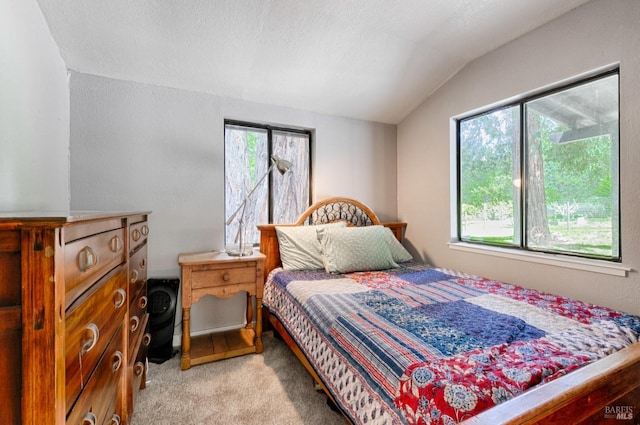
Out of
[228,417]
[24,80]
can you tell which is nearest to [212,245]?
[228,417]

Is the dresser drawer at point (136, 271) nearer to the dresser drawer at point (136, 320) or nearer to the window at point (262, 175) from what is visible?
the dresser drawer at point (136, 320)

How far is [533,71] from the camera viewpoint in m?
2.07

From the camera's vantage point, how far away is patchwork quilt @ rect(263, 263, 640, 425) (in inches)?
34.2

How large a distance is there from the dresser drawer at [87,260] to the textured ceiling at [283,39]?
1.51 m

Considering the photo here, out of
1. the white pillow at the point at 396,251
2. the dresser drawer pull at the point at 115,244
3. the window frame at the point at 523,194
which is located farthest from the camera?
the white pillow at the point at 396,251

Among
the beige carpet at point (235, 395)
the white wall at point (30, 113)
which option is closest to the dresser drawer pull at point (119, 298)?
the white wall at point (30, 113)

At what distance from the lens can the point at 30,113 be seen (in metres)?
1.38

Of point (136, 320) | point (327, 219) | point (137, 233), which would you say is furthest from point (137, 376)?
point (327, 219)

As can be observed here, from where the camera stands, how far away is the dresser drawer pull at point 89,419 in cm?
73

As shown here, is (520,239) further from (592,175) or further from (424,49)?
(424,49)

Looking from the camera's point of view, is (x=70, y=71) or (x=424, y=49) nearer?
(x=70, y=71)

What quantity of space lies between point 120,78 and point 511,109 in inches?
121

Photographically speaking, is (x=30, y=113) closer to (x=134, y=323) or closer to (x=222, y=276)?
(x=134, y=323)

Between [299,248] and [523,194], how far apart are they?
185 centimetres
